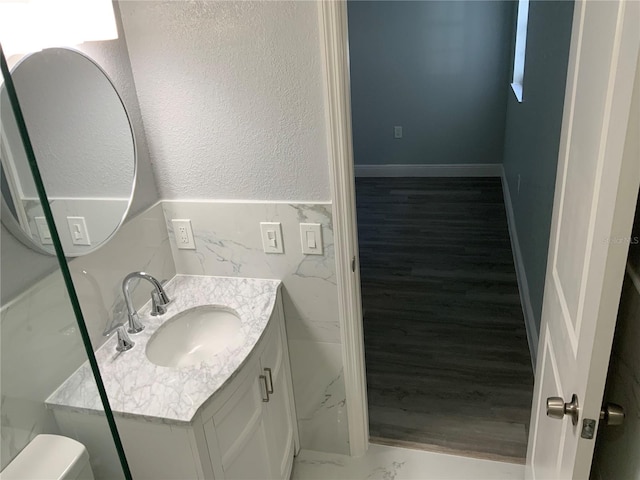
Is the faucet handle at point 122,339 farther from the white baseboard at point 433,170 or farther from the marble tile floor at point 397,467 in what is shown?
the white baseboard at point 433,170

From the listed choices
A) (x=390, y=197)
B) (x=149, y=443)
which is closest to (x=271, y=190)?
(x=149, y=443)

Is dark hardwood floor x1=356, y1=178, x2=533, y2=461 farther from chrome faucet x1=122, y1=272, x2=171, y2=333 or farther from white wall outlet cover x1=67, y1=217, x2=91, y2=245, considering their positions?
white wall outlet cover x1=67, y1=217, x2=91, y2=245

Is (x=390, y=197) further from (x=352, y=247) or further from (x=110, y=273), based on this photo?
(x=110, y=273)

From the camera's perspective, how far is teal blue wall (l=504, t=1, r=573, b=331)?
2.28m

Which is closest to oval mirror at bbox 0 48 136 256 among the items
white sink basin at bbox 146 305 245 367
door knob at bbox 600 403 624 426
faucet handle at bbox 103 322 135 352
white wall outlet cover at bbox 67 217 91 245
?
white wall outlet cover at bbox 67 217 91 245

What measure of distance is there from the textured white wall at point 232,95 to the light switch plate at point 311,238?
0.10m

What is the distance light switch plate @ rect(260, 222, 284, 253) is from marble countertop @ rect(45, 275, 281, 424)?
0.14 meters

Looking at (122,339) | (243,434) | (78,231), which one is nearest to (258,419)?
(243,434)

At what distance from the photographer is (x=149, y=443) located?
1.45 m

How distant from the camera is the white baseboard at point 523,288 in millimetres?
2687

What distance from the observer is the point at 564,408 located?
1.10 metres

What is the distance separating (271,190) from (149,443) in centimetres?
87

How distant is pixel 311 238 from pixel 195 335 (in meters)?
0.54

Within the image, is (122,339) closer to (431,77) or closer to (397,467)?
(397,467)
